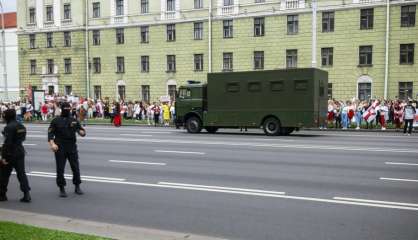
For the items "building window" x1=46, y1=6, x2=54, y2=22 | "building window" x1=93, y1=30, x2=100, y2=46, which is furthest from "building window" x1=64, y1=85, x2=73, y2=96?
"building window" x1=46, y1=6, x2=54, y2=22

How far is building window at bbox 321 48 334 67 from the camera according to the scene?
41.8m

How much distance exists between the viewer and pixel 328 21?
41500mm

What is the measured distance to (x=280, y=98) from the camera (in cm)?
2248

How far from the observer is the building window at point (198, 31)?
47.2 metres

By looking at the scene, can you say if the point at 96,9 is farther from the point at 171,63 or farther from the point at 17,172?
the point at 17,172

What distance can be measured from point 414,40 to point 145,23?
26673 millimetres

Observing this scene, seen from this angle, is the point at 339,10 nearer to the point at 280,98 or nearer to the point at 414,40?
the point at 414,40

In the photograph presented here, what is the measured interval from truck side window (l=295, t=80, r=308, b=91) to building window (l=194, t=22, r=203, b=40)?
86.5ft

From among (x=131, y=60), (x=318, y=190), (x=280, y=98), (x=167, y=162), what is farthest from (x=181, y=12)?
(x=318, y=190)

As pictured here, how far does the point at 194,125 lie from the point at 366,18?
74.5ft

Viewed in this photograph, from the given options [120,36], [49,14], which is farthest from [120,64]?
[49,14]

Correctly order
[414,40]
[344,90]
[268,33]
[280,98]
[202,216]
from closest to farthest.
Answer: [202,216] < [280,98] < [414,40] < [344,90] < [268,33]

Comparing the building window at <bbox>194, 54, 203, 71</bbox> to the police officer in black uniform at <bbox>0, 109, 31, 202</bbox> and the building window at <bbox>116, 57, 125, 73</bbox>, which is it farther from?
the police officer in black uniform at <bbox>0, 109, 31, 202</bbox>

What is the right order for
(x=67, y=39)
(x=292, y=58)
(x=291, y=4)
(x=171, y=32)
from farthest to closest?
1. (x=67, y=39)
2. (x=171, y=32)
3. (x=292, y=58)
4. (x=291, y=4)
